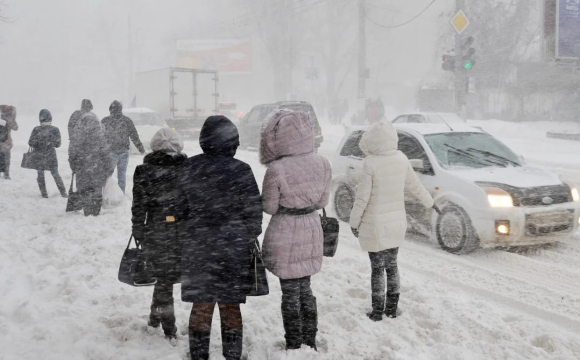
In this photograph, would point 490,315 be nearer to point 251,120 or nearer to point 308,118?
point 308,118

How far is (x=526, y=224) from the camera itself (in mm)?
6504

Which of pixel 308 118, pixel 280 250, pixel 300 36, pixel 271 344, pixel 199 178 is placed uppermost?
pixel 300 36

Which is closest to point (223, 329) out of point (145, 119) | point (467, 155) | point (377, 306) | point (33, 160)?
point (377, 306)

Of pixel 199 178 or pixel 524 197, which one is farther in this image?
pixel 524 197

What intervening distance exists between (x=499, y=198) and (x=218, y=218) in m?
4.22

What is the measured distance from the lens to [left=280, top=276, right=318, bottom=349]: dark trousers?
394cm

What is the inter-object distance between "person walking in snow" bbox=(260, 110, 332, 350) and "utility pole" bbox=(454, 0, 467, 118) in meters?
16.6

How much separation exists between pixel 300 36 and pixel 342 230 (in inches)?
1697

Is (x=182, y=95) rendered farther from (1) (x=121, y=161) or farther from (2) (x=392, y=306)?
(2) (x=392, y=306)

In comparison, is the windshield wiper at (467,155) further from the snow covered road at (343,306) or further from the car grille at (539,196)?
the snow covered road at (343,306)

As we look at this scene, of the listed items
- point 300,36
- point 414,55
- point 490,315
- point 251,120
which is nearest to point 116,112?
point 490,315

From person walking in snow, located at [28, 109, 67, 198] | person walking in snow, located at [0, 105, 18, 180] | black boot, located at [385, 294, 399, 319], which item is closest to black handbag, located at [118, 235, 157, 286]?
black boot, located at [385, 294, 399, 319]

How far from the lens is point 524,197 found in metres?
6.62

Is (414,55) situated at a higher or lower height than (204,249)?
higher
